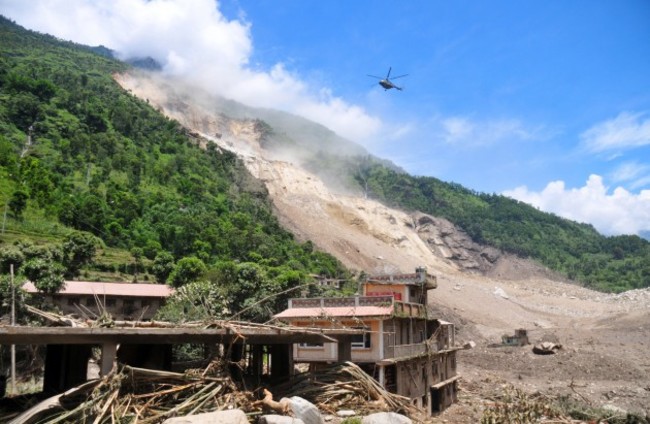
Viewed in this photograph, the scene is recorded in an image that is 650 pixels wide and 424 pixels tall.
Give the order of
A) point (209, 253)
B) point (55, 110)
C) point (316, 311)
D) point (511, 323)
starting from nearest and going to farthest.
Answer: point (316, 311) < point (209, 253) < point (511, 323) < point (55, 110)

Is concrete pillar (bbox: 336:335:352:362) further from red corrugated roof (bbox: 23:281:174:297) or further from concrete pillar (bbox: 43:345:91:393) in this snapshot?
red corrugated roof (bbox: 23:281:174:297)

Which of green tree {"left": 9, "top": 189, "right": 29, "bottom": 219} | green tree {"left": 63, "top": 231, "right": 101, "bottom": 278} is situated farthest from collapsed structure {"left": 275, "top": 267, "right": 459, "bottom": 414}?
green tree {"left": 9, "top": 189, "right": 29, "bottom": 219}

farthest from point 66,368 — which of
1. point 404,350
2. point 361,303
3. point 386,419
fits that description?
point 404,350

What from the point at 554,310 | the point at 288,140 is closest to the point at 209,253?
the point at 554,310

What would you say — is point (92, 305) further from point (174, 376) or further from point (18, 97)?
point (18, 97)

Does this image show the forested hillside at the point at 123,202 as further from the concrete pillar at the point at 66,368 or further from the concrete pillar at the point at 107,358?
the concrete pillar at the point at 107,358

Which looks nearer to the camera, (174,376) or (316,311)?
(174,376)
